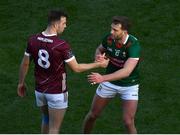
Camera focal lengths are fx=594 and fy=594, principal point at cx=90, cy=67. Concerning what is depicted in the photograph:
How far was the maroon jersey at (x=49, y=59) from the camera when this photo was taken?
7.71m

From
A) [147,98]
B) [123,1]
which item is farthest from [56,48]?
[123,1]

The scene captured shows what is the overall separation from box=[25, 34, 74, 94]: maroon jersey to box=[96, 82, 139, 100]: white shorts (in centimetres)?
84

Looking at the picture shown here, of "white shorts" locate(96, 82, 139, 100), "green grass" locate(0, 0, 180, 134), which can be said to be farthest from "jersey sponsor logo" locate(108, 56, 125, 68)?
"green grass" locate(0, 0, 180, 134)

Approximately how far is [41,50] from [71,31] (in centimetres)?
619

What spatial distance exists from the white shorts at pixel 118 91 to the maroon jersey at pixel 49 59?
0.84 meters

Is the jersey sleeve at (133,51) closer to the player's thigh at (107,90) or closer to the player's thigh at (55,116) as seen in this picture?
the player's thigh at (107,90)

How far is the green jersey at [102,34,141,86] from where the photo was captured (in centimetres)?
823

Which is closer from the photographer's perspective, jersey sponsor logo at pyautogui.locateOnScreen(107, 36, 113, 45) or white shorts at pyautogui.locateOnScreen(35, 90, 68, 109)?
white shorts at pyautogui.locateOnScreen(35, 90, 68, 109)

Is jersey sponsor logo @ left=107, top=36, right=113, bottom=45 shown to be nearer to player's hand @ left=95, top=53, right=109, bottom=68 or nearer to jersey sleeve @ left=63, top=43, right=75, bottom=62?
player's hand @ left=95, top=53, right=109, bottom=68

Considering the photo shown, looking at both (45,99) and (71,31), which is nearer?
(45,99)

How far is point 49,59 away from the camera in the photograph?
25.5 feet

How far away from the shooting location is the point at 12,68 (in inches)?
478

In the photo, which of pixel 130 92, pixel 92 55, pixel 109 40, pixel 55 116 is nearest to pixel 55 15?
pixel 109 40

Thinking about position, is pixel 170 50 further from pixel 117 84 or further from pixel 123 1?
pixel 117 84
